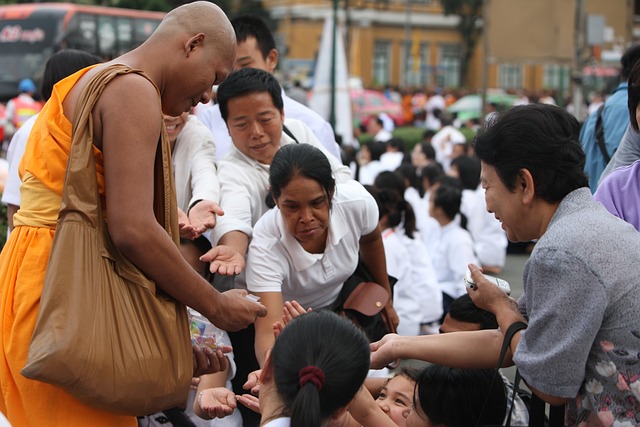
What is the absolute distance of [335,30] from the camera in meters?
12.5

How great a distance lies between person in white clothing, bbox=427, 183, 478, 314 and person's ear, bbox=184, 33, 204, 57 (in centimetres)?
488

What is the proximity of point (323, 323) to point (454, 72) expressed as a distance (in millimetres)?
44954

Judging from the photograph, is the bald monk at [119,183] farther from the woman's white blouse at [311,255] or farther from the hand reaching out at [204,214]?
the woman's white blouse at [311,255]

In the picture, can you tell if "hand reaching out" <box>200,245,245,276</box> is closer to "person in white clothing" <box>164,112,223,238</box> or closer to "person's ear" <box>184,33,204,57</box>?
"person in white clothing" <box>164,112,223,238</box>

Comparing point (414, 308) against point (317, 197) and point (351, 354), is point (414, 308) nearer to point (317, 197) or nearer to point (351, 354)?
point (317, 197)

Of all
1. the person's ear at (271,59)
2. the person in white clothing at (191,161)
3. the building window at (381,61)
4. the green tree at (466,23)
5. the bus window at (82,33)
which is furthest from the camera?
the building window at (381,61)

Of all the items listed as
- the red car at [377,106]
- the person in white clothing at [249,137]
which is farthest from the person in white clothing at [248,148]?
the red car at [377,106]

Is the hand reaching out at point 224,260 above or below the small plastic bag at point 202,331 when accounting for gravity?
→ above

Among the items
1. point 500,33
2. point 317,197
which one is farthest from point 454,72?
point 317,197

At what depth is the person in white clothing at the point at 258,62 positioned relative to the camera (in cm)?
437

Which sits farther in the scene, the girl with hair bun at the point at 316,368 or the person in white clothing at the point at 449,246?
the person in white clothing at the point at 449,246

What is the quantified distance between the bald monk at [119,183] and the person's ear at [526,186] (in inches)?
34.4

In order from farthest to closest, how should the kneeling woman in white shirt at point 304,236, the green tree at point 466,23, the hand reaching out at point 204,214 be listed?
the green tree at point 466,23 < the kneeling woman in white shirt at point 304,236 < the hand reaching out at point 204,214

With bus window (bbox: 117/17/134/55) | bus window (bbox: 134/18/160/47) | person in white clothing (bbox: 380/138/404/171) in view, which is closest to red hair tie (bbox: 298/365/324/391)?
person in white clothing (bbox: 380/138/404/171)
